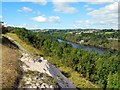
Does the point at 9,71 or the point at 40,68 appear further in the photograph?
the point at 40,68

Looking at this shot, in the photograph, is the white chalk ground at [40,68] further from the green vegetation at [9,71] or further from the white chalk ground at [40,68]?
the green vegetation at [9,71]

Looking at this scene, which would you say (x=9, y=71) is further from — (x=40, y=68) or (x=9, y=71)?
(x=40, y=68)

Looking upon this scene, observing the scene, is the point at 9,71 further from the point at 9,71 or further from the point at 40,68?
the point at 40,68

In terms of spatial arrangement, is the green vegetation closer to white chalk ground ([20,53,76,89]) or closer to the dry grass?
the dry grass

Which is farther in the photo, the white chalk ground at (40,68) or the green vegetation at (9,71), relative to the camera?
the white chalk ground at (40,68)

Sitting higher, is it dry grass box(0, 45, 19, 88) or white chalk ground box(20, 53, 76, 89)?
dry grass box(0, 45, 19, 88)

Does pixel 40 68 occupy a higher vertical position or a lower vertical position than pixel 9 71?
lower

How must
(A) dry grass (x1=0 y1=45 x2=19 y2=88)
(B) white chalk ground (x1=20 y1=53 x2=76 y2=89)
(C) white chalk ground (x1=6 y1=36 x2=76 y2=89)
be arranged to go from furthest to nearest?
(B) white chalk ground (x1=20 y1=53 x2=76 y2=89), (C) white chalk ground (x1=6 y1=36 x2=76 y2=89), (A) dry grass (x1=0 y1=45 x2=19 y2=88)

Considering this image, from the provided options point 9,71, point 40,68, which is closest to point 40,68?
point 40,68

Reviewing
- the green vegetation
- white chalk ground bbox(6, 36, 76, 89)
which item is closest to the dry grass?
the green vegetation

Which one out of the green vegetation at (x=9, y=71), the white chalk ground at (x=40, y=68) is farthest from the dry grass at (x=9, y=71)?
the white chalk ground at (x=40, y=68)

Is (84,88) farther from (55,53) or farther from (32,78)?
(55,53)
